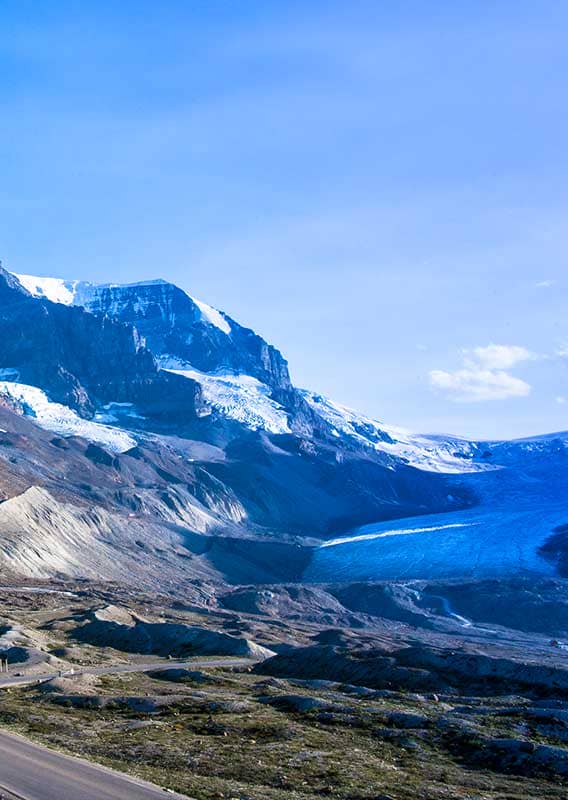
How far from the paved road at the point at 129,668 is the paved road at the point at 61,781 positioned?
115ft

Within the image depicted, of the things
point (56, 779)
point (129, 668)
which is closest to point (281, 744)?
point (56, 779)

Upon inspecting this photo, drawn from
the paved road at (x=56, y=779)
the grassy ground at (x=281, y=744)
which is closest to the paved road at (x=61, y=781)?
the paved road at (x=56, y=779)

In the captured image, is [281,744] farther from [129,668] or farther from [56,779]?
[129,668]

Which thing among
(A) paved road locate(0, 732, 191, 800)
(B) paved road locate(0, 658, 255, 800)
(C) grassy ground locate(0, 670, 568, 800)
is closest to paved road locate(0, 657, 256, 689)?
(C) grassy ground locate(0, 670, 568, 800)

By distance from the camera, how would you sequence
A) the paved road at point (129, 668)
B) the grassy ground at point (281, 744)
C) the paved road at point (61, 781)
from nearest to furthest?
the paved road at point (61, 781) → the grassy ground at point (281, 744) → the paved road at point (129, 668)

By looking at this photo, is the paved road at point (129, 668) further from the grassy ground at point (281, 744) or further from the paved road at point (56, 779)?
the paved road at point (56, 779)

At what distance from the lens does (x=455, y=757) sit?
43.9 metres

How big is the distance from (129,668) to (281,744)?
4836 cm

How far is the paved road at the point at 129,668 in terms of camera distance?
7250 centimetres

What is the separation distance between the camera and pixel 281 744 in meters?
43.6

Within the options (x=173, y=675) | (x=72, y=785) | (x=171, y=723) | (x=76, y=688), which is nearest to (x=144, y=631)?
(x=173, y=675)

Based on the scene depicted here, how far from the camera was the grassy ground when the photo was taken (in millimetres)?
34719

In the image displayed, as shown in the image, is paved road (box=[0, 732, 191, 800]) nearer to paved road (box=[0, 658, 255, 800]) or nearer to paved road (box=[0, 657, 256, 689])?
paved road (box=[0, 658, 255, 800])

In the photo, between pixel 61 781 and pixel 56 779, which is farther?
pixel 56 779
